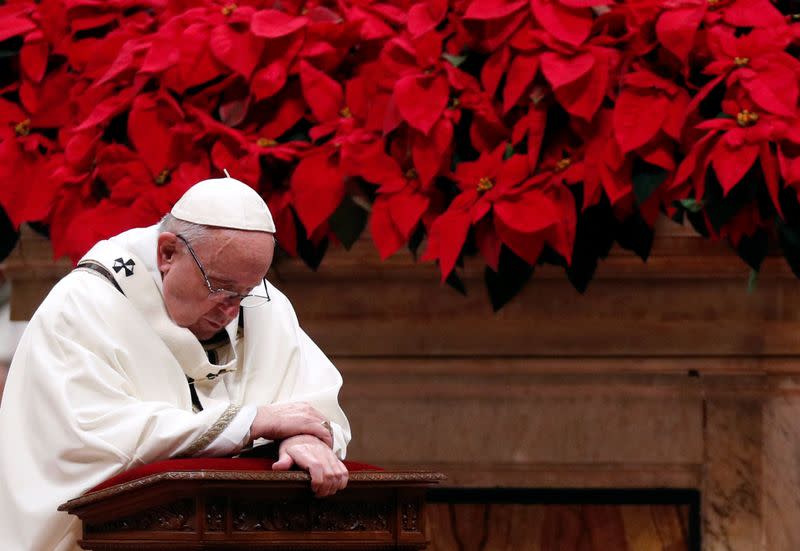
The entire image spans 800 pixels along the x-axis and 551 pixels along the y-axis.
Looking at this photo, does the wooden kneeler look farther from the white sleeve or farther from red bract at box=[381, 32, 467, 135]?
red bract at box=[381, 32, 467, 135]

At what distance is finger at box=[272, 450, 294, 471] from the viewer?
8.45 feet

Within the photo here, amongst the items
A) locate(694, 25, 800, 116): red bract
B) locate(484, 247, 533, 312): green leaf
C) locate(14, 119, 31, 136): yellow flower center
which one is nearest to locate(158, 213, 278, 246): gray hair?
locate(484, 247, 533, 312): green leaf

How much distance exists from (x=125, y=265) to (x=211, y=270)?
174mm

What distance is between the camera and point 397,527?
2.52m

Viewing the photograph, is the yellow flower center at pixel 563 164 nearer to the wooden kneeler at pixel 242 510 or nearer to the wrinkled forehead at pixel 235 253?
the wrinkled forehead at pixel 235 253

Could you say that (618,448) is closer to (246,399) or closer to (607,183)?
(607,183)

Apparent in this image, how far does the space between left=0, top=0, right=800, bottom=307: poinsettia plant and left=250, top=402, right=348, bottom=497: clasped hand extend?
437 millimetres

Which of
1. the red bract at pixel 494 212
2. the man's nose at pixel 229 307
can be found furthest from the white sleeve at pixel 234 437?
the red bract at pixel 494 212

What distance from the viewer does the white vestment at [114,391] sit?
104 inches

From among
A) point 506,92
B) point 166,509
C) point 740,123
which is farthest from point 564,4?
point 166,509

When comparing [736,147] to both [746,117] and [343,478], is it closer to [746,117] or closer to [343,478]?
[746,117]

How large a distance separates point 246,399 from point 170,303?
9.4 inches

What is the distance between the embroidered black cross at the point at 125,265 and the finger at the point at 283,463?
45 centimetres

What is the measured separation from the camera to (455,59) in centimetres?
317
